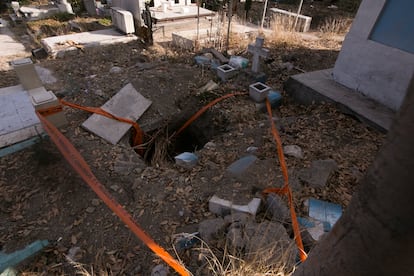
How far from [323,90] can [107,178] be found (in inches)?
153

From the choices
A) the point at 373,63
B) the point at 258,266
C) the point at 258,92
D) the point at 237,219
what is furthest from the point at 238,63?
the point at 258,266

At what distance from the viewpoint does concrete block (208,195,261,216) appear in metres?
2.71

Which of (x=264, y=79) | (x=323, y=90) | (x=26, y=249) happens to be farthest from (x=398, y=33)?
(x=26, y=249)

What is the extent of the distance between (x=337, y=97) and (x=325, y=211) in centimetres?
250

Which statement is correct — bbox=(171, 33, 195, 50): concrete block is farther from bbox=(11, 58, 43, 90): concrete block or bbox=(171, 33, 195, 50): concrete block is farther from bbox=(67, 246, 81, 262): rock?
bbox=(67, 246, 81, 262): rock

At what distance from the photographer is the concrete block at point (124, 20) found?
7.87m

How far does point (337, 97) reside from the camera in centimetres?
455

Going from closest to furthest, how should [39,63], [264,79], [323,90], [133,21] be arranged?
[323,90]
[264,79]
[39,63]
[133,21]

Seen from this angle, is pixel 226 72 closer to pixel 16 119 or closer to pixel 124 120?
pixel 124 120

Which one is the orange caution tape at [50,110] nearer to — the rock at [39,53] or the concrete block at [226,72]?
the concrete block at [226,72]

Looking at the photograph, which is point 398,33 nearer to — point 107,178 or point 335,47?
point 335,47

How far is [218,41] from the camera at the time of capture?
24.2ft

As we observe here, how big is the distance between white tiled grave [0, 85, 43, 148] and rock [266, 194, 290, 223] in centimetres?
332

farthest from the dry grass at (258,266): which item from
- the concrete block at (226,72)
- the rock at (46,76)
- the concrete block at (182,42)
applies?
the concrete block at (182,42)
